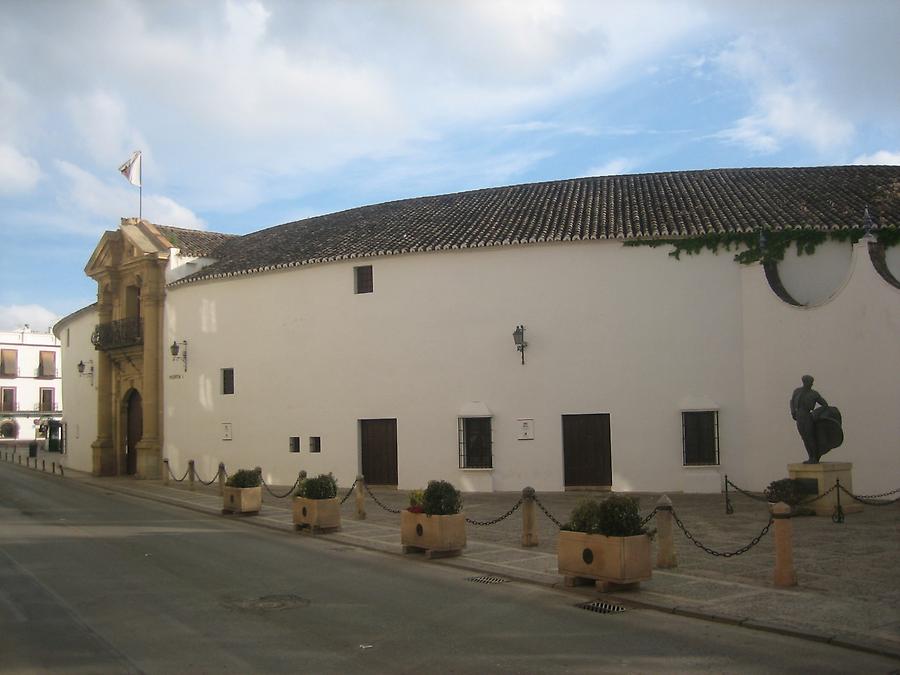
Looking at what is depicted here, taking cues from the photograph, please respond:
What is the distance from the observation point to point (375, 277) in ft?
79.3

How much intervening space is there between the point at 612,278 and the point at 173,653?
1597cm

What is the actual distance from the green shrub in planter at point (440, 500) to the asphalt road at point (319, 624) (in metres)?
0.90

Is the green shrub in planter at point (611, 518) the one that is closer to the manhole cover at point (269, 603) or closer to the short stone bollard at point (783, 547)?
the short stone bollard at point (783, 547)

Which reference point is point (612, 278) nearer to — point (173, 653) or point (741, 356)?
point (741, 356)

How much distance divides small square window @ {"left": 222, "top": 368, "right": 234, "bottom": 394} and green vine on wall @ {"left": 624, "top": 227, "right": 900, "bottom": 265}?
14571 mm

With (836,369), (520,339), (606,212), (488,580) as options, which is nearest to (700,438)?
(836,369)

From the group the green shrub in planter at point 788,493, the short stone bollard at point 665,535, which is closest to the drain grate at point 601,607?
the short stone bollard at point 665,535

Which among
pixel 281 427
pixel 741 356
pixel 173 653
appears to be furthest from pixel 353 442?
pixel 173 653

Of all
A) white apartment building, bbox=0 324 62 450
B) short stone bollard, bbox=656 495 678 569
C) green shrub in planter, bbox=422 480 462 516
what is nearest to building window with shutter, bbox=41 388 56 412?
white apartment building, bbox=0 324 62 450

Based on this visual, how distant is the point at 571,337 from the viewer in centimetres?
2167

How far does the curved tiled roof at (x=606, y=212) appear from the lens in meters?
21.2

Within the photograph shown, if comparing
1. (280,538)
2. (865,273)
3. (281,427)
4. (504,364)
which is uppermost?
(865,273)

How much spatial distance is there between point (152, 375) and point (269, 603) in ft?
72.9

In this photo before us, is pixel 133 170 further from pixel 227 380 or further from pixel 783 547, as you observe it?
pixel 783 547
